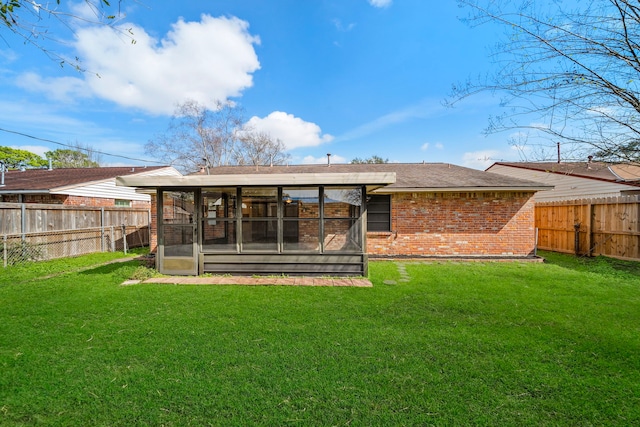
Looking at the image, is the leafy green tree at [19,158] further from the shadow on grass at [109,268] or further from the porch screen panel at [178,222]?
the porch screen panel at [178,222]

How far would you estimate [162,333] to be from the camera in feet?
11.8

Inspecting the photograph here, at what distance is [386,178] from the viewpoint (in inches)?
241

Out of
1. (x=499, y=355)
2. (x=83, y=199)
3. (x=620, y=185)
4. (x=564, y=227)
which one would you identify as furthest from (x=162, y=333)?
(x=620, y=185)

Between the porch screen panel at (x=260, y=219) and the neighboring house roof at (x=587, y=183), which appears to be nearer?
the porch screen panel at (x=260, y=219)

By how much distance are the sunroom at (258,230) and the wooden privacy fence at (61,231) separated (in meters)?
4.55

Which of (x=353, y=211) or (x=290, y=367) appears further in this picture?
(x=353, y=211)

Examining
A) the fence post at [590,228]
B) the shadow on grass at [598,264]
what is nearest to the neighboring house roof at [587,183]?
the fence post at [590,228]

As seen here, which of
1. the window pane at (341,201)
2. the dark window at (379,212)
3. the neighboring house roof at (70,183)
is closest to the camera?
the window pane at (341,201)

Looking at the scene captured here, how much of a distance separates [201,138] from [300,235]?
2223cm

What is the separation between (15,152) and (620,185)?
47492mm

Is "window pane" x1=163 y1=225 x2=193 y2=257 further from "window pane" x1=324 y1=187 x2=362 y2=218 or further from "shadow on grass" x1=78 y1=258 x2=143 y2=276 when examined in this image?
"window pane" x1=324 y1=187 x2=362 y2=218

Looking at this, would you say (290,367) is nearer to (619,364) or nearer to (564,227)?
(619,364)

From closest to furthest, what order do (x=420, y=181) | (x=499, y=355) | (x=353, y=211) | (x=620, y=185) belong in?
1. (x=499, y=355)
2. (x=353, y=211)
3. (x=420, y=181)
4. (x=620, y=185)

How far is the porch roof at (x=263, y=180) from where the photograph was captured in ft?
20.1
